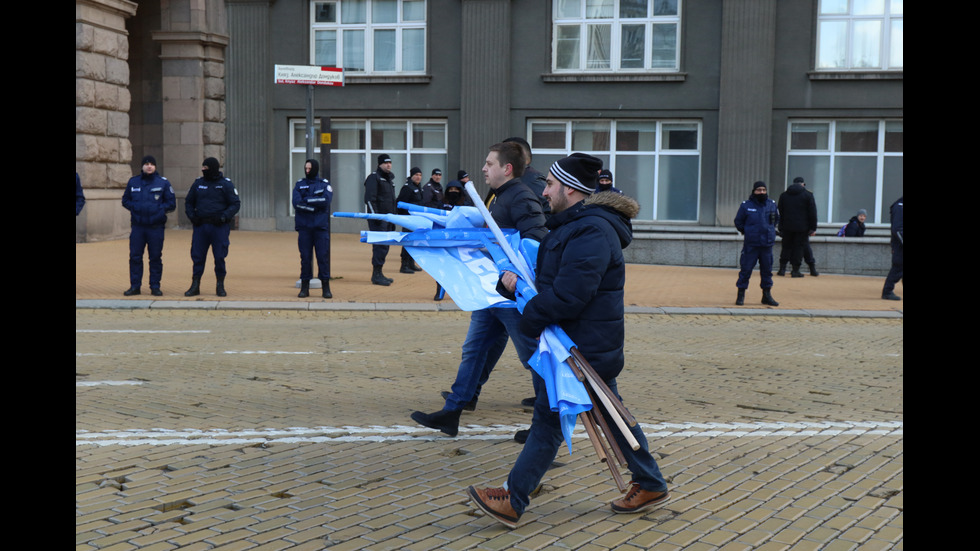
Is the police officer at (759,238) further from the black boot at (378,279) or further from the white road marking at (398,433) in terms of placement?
the white road marking at (398,433)

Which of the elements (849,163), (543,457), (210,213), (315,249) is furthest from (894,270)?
(543,457)

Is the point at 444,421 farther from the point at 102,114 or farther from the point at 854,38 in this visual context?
the point at 854,38

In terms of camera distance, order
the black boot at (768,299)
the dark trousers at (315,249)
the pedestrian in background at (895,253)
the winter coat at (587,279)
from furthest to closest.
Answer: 1. the pedestrian in background at (895,253)
2. the black boot at (768,299)
3. the dark trousers at (315,249)
4. the winter coat at (587,279)

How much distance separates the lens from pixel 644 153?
990 inches

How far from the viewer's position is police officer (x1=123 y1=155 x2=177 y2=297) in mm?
13414

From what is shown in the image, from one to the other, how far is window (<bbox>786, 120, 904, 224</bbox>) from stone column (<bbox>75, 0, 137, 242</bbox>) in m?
15.9

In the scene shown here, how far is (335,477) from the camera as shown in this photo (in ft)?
17.1

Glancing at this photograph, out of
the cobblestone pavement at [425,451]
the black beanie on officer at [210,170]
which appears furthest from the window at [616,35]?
the cobblestone pavement at [425,451]

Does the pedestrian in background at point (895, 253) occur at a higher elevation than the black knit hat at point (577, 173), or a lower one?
lower

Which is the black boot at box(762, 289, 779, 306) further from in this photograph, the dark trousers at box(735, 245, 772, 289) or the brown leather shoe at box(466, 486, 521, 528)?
the brown leather shoe at box(466, 486, 521, 528)

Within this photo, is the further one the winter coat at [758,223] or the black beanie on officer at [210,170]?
the winter coat at [758,223]

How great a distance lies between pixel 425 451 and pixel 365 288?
31.6 feet

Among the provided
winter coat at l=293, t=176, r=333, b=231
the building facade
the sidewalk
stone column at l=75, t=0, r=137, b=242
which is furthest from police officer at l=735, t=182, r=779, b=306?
stone column at l=75, t=0, r=137, b=242

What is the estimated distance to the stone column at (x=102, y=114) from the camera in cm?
2016
